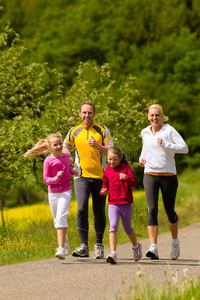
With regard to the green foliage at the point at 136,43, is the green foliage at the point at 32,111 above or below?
below

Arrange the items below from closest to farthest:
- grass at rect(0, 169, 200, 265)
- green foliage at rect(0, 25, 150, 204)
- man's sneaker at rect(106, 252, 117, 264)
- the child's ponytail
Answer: man's sneaker at rect(106, 252, 117, 264) < the child's ponytail < grass at rect(0, 169, 200, 265) < green foliage at rect(0, 25, 150, 204)

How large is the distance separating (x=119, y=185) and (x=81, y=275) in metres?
1.39

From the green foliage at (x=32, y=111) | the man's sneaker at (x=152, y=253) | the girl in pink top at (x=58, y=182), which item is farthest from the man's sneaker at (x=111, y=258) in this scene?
the green foliage at (x=32, y=111)

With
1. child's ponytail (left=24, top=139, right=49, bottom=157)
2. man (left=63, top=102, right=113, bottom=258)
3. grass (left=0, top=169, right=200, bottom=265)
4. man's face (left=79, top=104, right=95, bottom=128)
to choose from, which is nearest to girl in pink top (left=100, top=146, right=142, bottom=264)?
man (left=63, top=102, right=113, bottom=258)

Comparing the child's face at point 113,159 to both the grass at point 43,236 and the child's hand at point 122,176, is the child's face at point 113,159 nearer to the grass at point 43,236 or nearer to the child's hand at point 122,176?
the child's hand at point 122,176

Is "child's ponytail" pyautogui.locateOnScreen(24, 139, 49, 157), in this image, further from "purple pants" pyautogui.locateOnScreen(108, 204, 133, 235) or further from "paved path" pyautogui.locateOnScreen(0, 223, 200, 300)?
"paved path" pyautogui.locateOnScreen(0, 223, 200, 300)

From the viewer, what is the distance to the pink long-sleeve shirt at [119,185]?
22.3ft

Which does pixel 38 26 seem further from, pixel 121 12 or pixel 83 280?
pixel 83 280

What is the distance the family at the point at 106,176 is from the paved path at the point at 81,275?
1.01 feet

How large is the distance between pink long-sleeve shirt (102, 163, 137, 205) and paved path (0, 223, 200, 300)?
748 millimetres

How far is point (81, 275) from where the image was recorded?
19.1 ft

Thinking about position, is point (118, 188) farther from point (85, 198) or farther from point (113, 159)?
point (85, 198)

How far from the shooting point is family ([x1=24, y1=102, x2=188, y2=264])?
6.90m

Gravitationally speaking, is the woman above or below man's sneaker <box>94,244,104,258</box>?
above
